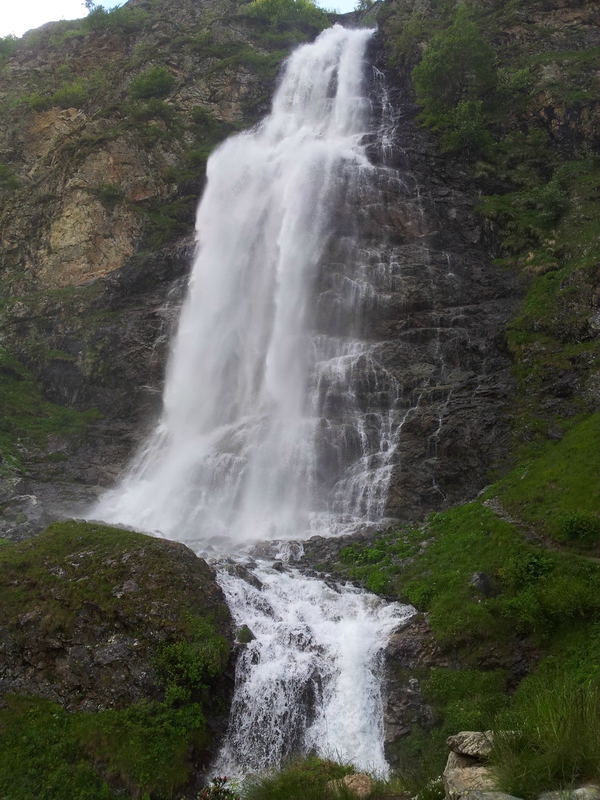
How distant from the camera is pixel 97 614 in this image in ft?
39.1

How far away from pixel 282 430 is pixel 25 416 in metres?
13.7

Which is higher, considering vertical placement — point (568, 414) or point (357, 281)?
point (357, 281)

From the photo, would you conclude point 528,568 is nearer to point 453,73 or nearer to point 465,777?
point 465,777

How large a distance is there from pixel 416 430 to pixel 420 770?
1360cm

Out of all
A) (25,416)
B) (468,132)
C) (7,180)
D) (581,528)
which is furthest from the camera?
(7,180)

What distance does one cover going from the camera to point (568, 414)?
19.3 meters

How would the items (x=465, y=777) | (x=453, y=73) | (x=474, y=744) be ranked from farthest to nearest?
(x=453, y=73) < (x=474, y=744) < (x=465, y=777)

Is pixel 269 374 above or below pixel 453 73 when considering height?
below

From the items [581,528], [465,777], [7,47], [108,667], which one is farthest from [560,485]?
[7,47]

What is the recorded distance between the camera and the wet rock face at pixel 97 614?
10.9 m

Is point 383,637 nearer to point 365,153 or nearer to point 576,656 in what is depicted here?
point 576,656

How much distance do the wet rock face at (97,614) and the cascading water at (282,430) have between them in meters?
1.41

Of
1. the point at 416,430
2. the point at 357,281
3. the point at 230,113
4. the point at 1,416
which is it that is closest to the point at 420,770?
the point at 416,430

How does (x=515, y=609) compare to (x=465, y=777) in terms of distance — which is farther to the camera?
(x=515, y=609)
